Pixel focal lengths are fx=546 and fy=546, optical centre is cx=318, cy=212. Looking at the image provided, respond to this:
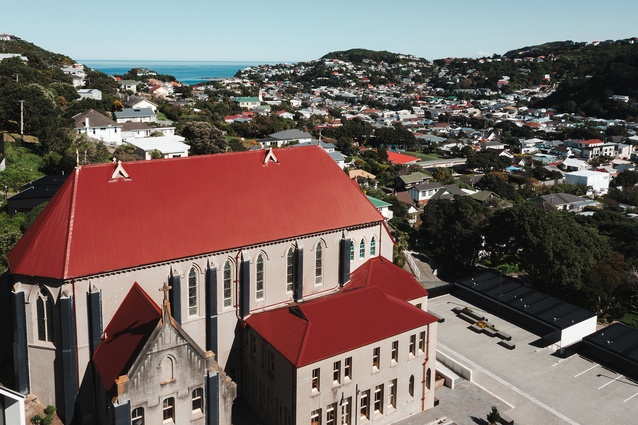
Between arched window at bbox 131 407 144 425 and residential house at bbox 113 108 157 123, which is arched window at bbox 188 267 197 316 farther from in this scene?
residential house at bbox 113 108 157 123

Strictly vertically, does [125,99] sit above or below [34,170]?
above

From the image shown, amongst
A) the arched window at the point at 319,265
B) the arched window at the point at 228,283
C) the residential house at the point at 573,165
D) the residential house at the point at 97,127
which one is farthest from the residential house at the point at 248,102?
the arched window at the point at 228,283

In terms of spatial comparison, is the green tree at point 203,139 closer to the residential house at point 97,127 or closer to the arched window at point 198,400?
the residential house at point 97,127

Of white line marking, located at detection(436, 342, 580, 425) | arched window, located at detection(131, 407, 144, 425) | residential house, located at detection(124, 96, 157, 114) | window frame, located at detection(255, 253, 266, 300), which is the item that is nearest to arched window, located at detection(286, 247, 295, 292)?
window frame, located at detection(255, 253, 266, 300)

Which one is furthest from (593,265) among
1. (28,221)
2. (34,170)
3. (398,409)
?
(34,170)

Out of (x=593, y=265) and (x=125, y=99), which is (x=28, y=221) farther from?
(x=125, y=99)

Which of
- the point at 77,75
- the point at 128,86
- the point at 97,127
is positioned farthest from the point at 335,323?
the point at 128,86
